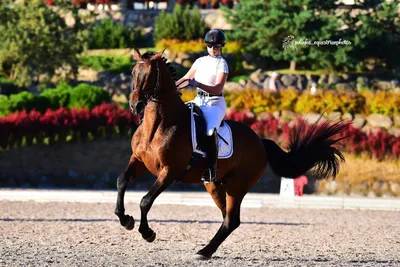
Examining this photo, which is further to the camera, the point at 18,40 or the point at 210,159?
the point at 18,40

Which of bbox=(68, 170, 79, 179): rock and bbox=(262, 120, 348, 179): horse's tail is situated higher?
bbox=(262, 120, 348, 179): horse's tail

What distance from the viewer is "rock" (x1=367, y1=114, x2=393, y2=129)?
20.2 metres

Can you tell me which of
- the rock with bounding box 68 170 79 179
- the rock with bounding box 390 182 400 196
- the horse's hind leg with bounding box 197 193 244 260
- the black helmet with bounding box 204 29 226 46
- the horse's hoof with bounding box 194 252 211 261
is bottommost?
the rock with bounding box 68 170 79 179

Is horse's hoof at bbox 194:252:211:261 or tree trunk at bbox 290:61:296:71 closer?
horse's hoof at bbox 194:252:211:261

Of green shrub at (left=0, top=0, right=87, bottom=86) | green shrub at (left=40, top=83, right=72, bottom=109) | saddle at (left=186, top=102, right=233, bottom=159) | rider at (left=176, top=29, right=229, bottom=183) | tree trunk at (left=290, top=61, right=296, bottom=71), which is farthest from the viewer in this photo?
tree trunk at (left=290, top=61, right=296, bottom=71)

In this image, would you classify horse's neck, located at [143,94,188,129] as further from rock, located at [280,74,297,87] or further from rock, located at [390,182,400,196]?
rock, located at [280,74,297,87]

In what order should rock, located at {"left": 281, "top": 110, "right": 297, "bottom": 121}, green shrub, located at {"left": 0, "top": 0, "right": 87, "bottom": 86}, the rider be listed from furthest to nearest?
1. green shrub, located at {"left": 0, "top": 0, "right": 87, "bottom": 86}
2. rock, located at {"left": 281, "top": 110, "right": 297, "bottom": 121}
3. the rider

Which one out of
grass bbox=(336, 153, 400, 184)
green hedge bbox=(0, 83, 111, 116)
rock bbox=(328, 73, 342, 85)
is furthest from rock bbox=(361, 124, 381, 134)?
green hedge bbox=(0, 83, 111, 116)

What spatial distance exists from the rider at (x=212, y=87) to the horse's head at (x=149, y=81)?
379 mm

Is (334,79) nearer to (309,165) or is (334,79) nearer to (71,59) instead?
(71,59)

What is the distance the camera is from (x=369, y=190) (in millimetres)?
18719

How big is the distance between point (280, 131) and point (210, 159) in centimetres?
1017

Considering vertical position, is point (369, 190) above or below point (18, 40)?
below

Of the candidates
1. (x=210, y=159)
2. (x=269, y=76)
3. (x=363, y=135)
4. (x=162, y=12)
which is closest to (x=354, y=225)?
(x=210, y=159)
